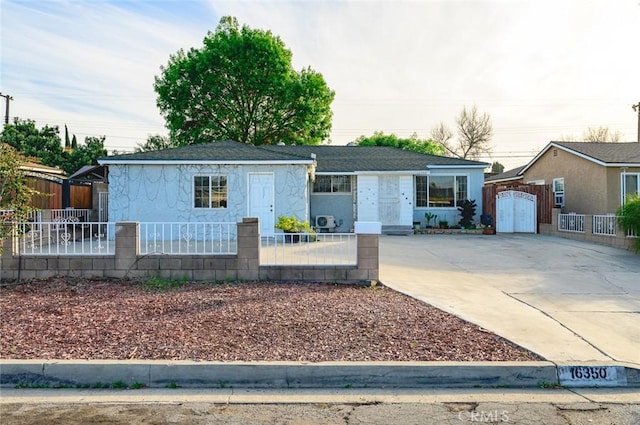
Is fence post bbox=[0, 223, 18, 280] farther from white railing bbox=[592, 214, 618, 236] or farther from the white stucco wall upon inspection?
white railing bbox=[592, 214, 618, 236]

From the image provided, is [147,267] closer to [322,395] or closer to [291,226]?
[322,395]

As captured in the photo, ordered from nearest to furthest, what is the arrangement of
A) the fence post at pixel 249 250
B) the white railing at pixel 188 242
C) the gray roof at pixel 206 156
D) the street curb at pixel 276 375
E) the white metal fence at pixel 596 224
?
the street curb at pixel 276 375
the fence post at pixel 249 250
the white railing at pixel 188 242
the white metal fence at pixel 596 224
the gray roof at pixel 206 156

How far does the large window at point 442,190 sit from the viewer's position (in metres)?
21.3

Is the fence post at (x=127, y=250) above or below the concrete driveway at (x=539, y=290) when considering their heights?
above

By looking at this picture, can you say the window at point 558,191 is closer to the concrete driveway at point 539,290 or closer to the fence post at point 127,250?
the concrete driveway at point 539,290

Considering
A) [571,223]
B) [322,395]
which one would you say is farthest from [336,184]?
[322,395]

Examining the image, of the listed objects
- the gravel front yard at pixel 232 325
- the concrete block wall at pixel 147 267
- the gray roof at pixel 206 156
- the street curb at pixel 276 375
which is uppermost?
the gray roof at pixel 206 156

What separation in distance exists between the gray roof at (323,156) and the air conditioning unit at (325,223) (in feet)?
7.29

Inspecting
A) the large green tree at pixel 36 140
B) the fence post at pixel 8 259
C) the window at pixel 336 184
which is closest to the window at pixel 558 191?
the window at pixel 336 184

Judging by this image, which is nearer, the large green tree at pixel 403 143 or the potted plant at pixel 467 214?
the potted plant at pixel 467 214

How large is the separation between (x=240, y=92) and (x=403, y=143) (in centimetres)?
1802

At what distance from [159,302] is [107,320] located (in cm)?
98

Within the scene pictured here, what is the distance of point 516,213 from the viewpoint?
20.3 meters

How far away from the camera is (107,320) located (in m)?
6.19
